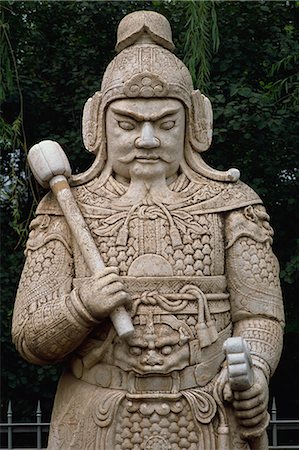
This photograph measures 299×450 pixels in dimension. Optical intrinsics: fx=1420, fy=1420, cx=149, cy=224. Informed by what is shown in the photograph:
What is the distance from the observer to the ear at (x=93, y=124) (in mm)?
6430

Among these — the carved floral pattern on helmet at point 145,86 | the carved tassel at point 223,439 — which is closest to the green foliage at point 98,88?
the carved floral pattern on helmet at point 145,86

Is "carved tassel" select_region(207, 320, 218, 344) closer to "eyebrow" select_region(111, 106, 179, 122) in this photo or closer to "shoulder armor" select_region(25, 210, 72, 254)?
"shoulder armor" select_region(25, 210, 72, 254)

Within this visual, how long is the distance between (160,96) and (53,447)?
1624mm

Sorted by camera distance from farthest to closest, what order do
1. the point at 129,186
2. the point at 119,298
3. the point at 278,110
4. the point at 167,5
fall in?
1. the point at 167,5
2. the point at 278,110
3. the point at 129,186
4. the point at 119,298

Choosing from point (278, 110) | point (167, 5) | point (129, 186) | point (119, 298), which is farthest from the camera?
point (167, 5)

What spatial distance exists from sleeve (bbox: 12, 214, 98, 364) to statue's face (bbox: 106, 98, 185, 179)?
41cm

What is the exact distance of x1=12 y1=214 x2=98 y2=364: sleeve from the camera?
607 cm

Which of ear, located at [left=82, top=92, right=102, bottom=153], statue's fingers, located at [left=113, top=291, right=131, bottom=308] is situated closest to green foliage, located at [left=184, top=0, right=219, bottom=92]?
ear, located at [left=82, top=92, right=102, bottom=153]

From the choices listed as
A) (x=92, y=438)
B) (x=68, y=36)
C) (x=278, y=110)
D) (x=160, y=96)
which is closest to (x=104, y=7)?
(x=68, y=36)

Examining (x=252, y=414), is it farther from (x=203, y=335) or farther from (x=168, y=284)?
(x=168, y=284)

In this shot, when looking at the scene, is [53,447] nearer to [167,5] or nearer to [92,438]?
[92,438]

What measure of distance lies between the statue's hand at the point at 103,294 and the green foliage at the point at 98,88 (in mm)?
3270

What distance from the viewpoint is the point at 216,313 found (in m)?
6.23

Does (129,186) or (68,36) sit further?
(68,36)
